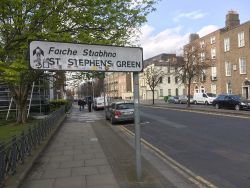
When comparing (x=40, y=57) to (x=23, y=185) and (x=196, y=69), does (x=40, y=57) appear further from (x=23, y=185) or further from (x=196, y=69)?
(x=196, y=69)

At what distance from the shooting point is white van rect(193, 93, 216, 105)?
49.5 metres

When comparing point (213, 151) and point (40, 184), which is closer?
point (40, 184)

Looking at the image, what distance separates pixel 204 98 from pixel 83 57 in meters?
45.3

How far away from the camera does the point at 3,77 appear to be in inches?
400

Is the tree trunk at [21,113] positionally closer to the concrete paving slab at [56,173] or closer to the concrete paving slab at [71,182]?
the concrete paving slab at [56,173]

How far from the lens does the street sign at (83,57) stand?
695 centimetres

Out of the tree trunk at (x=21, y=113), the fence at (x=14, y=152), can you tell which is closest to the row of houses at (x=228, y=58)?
the tree trunk at (x=21, y=113)

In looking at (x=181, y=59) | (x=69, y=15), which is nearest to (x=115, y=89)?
(x=181, y=59)

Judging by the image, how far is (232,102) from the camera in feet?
112

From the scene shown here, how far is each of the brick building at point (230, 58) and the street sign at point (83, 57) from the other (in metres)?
44.4

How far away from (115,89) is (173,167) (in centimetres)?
12262

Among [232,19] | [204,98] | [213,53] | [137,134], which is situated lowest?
[137,134]

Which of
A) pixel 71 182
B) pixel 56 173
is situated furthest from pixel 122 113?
pixel 71 182

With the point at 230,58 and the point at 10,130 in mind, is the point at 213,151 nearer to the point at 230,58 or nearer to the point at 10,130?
the point at 10,130
